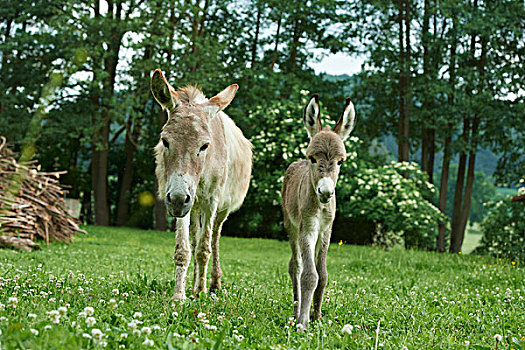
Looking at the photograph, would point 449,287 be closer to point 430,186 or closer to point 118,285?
point 118,285

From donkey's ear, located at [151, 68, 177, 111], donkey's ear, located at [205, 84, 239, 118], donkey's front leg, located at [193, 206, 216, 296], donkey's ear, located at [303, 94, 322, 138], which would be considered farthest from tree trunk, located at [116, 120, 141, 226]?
donkey's ear, located at [303, 94, 322, 138]

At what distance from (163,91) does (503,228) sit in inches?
853

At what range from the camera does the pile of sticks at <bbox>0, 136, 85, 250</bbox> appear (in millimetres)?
10617

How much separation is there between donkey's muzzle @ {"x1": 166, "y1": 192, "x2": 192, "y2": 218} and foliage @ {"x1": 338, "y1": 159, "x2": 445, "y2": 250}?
45.6ft

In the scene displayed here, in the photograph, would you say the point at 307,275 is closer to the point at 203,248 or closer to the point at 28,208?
the point at 203,248

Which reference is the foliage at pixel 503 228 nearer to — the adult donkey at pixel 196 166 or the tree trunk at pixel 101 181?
the adult donkey at pixel 196 166

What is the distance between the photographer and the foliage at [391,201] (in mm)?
17094

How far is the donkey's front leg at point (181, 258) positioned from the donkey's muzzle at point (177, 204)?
1.28 meters

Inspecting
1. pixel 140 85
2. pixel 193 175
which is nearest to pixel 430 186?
pixel 140 85

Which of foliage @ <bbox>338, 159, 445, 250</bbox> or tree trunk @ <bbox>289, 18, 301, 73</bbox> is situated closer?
foliage @ <bbox>338, 159, 445, 250</bbox>

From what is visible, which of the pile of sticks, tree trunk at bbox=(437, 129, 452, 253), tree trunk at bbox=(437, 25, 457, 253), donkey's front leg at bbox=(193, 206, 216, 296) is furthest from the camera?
tree trunk at bbox=(437, 129, 452, 253)

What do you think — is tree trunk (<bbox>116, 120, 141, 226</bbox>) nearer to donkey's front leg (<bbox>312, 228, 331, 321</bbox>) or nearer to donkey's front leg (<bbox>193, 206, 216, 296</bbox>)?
donkey's front leg (<bbox>193, 206, 216, 296</bbox>)

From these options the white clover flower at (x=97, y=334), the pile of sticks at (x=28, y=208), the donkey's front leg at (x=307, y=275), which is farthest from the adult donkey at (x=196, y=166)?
the pile of sticks at (x=28, y=208)

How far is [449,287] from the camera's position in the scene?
752 cm
